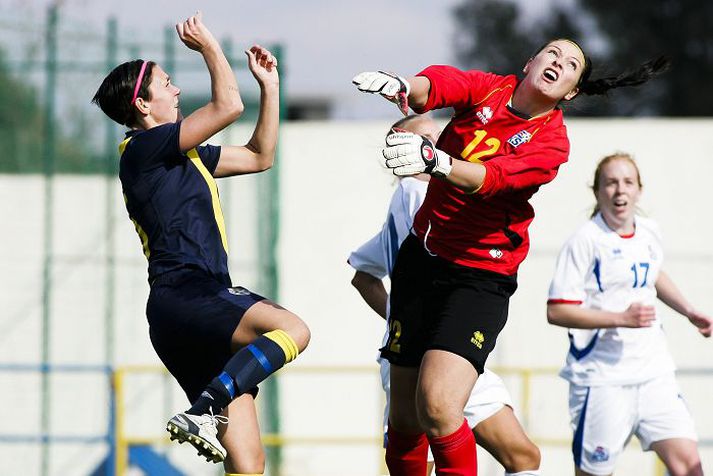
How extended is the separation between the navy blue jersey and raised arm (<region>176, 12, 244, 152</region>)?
65 millimetres

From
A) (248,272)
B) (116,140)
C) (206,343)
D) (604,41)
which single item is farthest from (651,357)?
(604,41)

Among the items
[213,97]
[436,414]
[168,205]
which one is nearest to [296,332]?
[436,414]

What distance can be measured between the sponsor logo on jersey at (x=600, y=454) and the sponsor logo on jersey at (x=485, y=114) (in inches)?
95.3

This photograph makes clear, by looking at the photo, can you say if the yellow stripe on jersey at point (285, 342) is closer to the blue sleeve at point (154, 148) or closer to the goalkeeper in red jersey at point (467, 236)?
the goalkeeper in red jersey at point (467, 236)

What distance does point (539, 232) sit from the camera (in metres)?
11.4

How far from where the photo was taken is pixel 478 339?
5.11m

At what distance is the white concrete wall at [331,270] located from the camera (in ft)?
34.5

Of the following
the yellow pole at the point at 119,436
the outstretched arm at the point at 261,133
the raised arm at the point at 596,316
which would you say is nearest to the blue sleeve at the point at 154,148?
the outstretched arm at the point at 261,133

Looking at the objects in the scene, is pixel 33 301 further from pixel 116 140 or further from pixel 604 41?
pixel 604 41

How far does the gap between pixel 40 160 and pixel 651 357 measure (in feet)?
18.3

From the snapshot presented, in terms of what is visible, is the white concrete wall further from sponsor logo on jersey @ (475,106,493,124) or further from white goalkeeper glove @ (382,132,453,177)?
white goalkeeper glove @ (382,132,453,177)

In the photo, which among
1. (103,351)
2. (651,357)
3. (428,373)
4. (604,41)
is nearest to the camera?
(428,373)

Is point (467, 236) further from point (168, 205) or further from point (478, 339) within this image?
point (168, 205)

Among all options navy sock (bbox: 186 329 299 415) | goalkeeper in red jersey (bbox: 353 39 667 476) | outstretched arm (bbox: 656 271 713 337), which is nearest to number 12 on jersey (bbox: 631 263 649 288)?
outstretched arm (bbox: 656 271 713 337)
